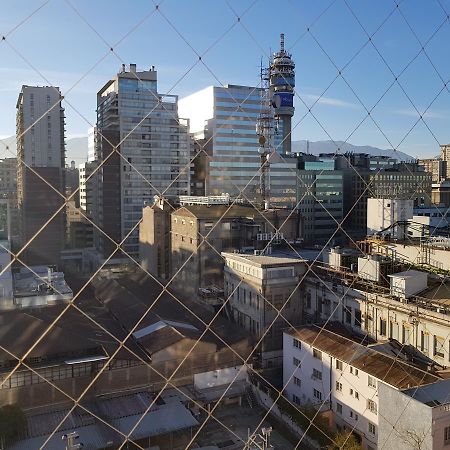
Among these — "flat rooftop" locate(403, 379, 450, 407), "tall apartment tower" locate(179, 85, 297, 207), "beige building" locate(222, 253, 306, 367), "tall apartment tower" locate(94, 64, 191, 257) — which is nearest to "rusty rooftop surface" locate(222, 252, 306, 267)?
"beige building" locate(222, 253, 306, 367)

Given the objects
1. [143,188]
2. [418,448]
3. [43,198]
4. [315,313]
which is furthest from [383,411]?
[143,188]

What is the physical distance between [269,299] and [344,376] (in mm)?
1159

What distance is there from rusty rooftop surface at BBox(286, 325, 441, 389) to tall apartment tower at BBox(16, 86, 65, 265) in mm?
4311

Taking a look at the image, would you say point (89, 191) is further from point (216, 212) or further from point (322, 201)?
point (216, 212)

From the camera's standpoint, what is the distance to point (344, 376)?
3.34 metres

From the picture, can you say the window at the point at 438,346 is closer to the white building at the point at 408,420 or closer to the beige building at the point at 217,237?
the white building at the point at 408,420

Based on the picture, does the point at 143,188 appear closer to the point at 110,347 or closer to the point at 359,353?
the point at 110,347

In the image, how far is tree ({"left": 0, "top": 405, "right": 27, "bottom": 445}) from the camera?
2.98 metres

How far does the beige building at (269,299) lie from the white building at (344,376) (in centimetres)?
35

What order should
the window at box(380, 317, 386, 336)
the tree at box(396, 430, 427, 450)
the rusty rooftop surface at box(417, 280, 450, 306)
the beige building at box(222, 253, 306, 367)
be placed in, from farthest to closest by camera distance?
the beige building at box(222, 253, 306, 367), the window at box(380, 317, 386, 336), the rusty rooftop surface at box(417, 280, 450, 306), the tree at box(396, 430, 427, 450)

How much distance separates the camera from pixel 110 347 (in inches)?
150

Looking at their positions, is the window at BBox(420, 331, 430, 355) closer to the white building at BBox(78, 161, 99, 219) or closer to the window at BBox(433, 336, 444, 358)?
the window at BBox(433, 336, 444, 358)

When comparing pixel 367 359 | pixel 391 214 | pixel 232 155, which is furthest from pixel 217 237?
pixel 232 155

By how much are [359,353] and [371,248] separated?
4.06 feet
